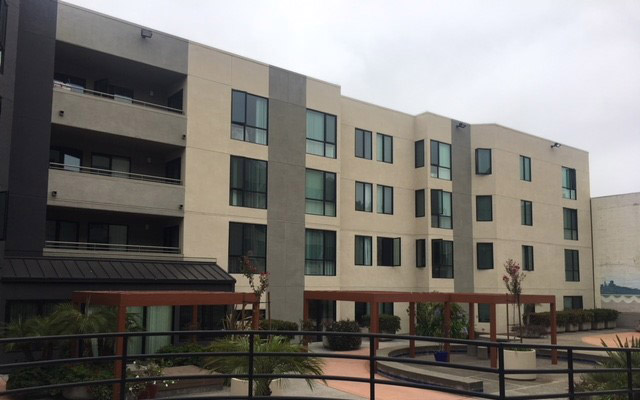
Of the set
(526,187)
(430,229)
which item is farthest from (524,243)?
(430,229)

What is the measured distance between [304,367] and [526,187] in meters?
32.0

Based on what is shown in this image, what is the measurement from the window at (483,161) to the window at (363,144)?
8.73 metres

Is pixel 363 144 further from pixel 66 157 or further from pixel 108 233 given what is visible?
pixel 66 157

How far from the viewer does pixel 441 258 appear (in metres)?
34.7

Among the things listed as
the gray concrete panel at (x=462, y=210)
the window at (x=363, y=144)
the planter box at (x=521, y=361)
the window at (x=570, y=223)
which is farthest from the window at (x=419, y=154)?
the planter box at (x=521, y=361)

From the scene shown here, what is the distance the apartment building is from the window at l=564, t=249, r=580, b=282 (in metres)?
2.60

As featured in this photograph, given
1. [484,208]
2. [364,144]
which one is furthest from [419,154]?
[484,208]

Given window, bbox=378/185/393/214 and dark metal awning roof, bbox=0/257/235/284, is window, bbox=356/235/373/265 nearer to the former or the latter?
window, bbox=378/185/393/214

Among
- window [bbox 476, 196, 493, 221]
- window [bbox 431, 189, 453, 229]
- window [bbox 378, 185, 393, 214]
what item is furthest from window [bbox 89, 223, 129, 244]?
window [bbox 476, 196, 493, 221]

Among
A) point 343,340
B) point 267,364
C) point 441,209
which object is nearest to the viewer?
point 267,364

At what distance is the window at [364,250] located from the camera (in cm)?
3183

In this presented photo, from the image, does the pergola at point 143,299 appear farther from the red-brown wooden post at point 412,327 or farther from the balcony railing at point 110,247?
the red-brown wooden post at point 412,327

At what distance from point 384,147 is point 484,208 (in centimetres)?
858

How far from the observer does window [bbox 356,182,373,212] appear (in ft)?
106
